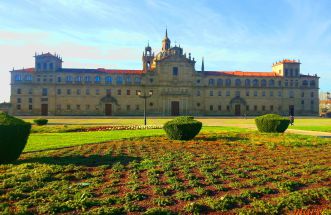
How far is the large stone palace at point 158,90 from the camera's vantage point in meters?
73.5

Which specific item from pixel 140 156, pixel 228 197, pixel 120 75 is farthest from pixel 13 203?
pixel 120 75

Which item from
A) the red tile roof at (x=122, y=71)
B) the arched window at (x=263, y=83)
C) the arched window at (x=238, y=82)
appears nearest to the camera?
the red tile roof at (x=122, y=71)

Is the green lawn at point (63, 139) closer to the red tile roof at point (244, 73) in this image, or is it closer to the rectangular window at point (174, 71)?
the rectangular window at point (174, 71)

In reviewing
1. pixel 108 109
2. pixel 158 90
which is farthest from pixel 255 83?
pixel 108 109

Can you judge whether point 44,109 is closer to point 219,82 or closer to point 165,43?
→ point 165,43

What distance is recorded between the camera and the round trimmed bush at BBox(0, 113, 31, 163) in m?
10.4

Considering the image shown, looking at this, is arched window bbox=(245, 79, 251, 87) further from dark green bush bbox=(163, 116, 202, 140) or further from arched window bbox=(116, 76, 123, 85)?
dark green bush bbox=(163, 116, 202, 140)

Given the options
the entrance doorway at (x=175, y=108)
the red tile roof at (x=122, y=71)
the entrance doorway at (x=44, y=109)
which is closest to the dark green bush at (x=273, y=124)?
the entrance doorway at (x=175, y=108)

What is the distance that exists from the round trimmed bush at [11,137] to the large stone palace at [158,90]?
2384 inches

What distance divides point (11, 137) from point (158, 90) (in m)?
64.9

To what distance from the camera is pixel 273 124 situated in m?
22.2

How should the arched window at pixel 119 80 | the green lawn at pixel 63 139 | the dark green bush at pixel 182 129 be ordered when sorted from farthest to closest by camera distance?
1. the arched window at pixel 119 80
2. the dark green bush at pixel 182 129
3. the green lawn at pixel 63 139

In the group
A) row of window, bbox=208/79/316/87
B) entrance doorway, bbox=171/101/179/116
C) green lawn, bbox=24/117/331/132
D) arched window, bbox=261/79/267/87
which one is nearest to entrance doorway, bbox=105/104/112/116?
entrance doorway, bbox=171/101/179/116

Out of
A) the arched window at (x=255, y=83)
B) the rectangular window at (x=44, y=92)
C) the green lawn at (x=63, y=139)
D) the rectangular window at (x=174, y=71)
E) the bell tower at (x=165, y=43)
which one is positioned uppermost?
the bell tower at (x=165, y=43)
